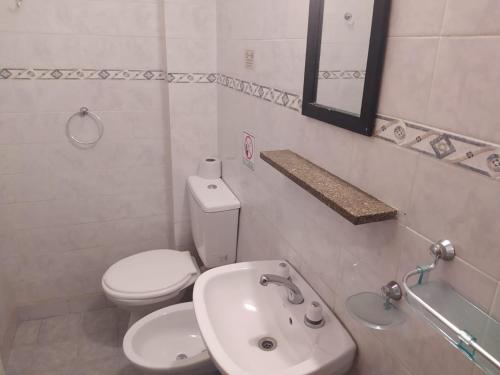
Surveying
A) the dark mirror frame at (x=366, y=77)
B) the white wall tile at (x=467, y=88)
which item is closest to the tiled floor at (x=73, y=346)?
the dark mirror frame at (x=366, y=77)

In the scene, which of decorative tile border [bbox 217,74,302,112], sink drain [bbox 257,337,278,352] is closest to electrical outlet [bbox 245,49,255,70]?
decorative tile border [bbox 217,74,302,112]

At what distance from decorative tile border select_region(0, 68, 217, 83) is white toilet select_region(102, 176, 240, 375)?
0.57 m

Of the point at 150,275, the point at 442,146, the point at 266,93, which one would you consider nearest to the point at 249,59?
the point at 266,93

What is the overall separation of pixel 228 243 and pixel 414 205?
4.20 ft

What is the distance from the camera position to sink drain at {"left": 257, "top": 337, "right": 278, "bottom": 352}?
1182mm

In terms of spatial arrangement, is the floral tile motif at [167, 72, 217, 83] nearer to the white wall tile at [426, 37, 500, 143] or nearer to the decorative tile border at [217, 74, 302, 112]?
the decorative tile border at [217, 74, 302, 112]

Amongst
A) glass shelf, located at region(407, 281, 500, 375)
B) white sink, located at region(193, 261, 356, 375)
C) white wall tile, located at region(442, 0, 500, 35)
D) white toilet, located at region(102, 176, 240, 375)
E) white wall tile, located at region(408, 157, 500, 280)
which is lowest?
white toilet, located at region(102, 176, 240, 375)

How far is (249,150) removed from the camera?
1.63 meters

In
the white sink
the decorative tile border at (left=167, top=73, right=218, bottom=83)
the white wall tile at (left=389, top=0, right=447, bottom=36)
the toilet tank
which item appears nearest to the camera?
the white wall tile at (left=389, top=0, right=447, bottom=36)

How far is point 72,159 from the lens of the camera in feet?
6.63

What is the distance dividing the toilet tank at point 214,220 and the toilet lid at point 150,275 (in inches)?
4.9

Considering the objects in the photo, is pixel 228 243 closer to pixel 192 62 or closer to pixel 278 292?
pixel 278 292

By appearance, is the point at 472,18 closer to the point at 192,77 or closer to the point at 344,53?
the point at 344,53

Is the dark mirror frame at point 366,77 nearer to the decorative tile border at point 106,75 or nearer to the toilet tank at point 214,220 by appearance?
the toilet tank at point 214,220
